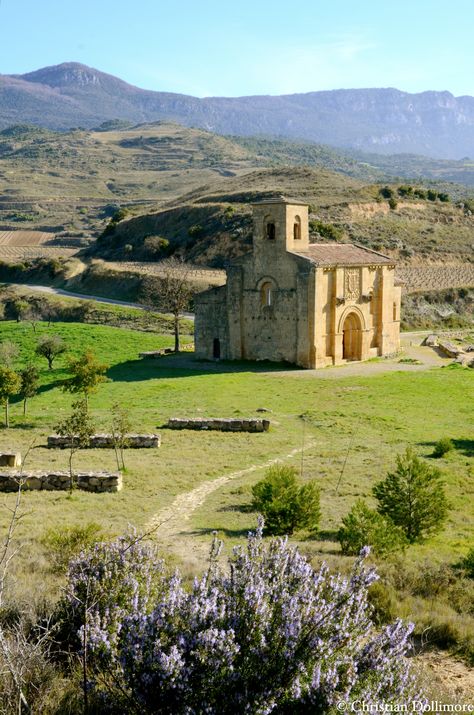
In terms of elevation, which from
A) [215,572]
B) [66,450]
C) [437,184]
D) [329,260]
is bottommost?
[66,450]

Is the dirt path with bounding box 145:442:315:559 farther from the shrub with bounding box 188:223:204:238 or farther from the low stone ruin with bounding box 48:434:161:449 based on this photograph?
the shrub with bounding box 188:223:204:238

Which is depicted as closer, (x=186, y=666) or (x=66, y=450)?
(x=186, y=666)

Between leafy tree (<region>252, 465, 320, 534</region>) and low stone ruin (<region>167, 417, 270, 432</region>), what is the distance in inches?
399

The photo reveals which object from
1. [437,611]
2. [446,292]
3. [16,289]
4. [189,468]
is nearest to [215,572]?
[437,611]


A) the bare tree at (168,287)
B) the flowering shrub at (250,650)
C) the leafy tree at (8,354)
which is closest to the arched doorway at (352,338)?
the bare tree at (168,287)

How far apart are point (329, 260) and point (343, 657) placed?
33.6 metres

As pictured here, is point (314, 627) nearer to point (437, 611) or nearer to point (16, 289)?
point (437, 611)

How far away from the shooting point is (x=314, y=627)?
6520 millimetres

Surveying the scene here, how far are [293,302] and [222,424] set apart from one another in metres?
13.9

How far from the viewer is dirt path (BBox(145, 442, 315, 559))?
1330 centimetres

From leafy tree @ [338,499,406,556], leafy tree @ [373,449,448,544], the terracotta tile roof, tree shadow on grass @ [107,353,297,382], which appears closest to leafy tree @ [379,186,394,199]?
the terracotta tile roof

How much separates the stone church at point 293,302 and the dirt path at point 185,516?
56.6 feet

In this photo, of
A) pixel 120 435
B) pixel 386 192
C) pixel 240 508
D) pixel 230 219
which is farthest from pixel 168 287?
pixel 386 192

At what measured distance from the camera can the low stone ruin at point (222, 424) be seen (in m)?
26.0
